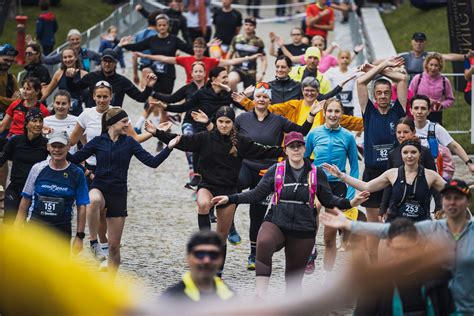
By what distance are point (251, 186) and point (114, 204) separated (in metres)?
2.08

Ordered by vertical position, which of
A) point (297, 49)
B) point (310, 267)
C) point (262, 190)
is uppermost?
point (297, 49)

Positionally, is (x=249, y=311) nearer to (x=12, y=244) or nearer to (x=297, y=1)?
(x=12, y=244)

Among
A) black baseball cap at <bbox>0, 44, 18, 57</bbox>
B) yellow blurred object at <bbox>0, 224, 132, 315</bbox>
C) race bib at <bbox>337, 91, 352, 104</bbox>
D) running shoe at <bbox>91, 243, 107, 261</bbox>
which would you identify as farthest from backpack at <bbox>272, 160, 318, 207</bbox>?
race bib at <bbox>337, 91, 352, 104</bbox>

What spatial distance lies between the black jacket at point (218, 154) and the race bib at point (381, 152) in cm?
123

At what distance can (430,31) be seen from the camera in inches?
1203

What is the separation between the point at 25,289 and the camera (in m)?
4.28

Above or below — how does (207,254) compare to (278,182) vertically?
above

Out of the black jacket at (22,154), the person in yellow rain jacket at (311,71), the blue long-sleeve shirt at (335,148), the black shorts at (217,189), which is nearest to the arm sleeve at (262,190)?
the black shorts at (217,189)

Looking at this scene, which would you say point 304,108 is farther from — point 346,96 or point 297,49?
point 297,49

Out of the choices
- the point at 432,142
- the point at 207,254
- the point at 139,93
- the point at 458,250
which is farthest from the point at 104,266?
the point at 207,254

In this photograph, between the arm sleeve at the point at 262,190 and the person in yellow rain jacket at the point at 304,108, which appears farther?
the person in yellow rain jacket at the point at 304,108

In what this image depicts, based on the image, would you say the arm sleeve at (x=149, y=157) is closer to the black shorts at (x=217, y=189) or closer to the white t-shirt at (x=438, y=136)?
the black shorts at (x=217, y=189)

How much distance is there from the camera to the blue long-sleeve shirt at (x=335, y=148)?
1334 centimetres

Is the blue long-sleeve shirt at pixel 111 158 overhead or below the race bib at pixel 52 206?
overhead
